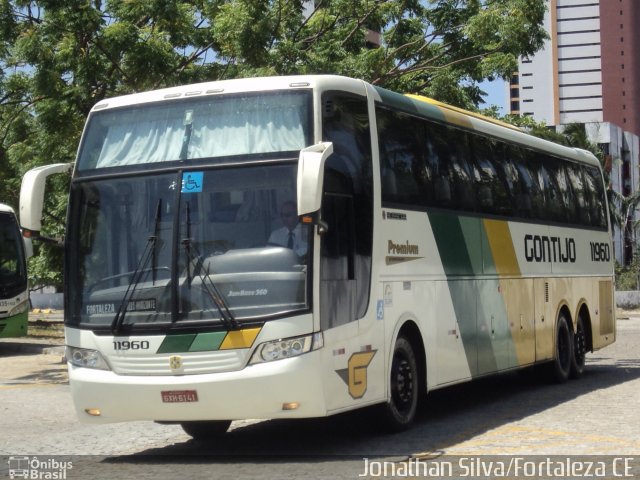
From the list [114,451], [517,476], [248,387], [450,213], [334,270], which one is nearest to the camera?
[517,476]

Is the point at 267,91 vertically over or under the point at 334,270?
over

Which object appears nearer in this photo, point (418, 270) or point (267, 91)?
point (267, 91)

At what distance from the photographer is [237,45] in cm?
2089

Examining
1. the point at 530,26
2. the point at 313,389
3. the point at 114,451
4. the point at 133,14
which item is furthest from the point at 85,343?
the point at 530,26

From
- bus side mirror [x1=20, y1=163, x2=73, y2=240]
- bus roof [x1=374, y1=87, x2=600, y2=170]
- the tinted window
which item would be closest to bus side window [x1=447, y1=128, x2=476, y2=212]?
the tinted window

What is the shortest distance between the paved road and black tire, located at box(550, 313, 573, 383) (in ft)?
2.64

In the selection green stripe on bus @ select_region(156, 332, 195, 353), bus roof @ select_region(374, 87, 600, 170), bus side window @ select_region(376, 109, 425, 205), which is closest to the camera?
green stripe on bus @ select_region(156, 332, 195, 353)

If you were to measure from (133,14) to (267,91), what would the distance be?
37.7 ft

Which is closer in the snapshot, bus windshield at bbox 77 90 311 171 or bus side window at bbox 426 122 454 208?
bus windshield at bbox 77 90 311 171

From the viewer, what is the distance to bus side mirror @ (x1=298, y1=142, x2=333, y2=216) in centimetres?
926

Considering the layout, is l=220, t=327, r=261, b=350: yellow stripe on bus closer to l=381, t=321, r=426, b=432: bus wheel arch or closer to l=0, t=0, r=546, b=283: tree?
l=381, t=321, r=426, b=432: bus wheel arch

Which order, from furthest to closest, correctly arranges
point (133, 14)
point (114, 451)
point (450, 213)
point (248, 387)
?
point (133, 14), point (450, 213), point (114, 451), point (248, 387)

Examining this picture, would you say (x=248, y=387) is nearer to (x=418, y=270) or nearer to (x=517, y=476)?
(x=517, y=476)

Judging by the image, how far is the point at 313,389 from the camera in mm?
9852
